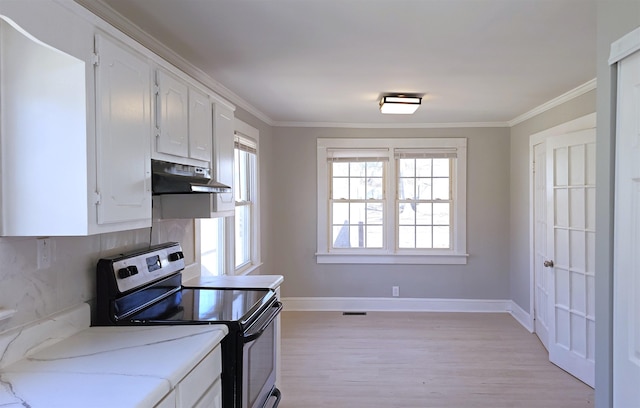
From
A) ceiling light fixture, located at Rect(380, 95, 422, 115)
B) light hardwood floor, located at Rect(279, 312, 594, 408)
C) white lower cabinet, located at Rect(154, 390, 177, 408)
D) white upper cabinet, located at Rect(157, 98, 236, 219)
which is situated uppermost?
ceiling light fixture, located at Rect(380, 95, 422, 115)

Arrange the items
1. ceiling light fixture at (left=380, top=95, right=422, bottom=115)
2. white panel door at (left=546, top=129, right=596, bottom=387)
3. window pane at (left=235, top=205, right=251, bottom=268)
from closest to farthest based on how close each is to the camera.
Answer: white panel door at (left=546, top=129, right=596, bottom=387) < ceiling light fixture at (left=380, top=95, right=422, bottom=115) < window pane at (left=235, top=205, right=251, bottom=268)

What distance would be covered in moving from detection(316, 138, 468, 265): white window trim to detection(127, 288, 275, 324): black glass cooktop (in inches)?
105

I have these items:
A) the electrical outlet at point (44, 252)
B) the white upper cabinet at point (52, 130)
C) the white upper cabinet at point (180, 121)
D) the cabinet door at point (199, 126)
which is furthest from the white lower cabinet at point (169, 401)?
the cabinet door at point (199, 126)

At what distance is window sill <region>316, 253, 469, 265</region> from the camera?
5.07 metres

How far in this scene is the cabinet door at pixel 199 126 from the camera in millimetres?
2299

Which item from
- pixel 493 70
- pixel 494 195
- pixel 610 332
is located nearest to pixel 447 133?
pixel 494 195

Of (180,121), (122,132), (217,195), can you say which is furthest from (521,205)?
(122,132)

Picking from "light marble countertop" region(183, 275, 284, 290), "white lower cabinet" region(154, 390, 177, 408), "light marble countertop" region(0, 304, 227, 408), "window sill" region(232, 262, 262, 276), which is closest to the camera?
"light marble countertop" region(0, 304, 227, 408)

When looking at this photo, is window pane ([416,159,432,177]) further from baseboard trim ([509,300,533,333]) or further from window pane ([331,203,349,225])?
baseboard trim ([509,300,533,333])

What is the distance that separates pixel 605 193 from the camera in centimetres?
169

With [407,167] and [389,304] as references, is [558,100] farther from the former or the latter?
[389,304]

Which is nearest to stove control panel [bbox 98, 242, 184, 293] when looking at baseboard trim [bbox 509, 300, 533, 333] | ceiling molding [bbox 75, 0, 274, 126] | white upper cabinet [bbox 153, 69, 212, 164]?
white upper cabinet [bbox 153, 69, 212, 164]

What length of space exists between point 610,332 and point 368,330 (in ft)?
9.57

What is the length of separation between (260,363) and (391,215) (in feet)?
10.6
